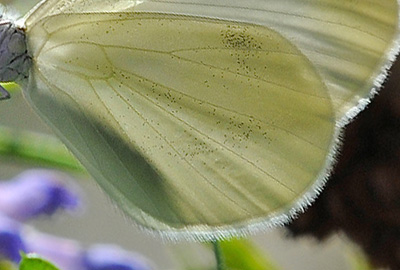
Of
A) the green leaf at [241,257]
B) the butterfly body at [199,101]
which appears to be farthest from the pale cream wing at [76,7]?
the green leaf at [241,257]

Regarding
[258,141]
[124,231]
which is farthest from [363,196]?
[124,231]

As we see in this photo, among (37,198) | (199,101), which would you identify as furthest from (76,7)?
(37,198)

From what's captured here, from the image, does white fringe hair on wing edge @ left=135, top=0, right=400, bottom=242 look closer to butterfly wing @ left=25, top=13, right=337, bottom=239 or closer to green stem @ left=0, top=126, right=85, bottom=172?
butterfly wing @ left=25, top=13, right=337, bottom=239

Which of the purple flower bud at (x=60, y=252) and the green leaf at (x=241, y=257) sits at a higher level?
the purple flower bud at (x=60, y=252)

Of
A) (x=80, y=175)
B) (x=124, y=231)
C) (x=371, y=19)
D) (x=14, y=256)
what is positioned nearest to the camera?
(x=371, y=19)

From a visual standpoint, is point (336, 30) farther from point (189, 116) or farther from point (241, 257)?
point (241, 257)

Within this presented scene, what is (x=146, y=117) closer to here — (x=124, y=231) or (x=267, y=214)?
(x=267, y=214)

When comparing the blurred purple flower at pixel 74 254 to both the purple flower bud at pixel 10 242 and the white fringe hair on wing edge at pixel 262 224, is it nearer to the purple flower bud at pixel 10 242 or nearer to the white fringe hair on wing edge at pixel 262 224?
the purple flower bud at pixel 10 242
